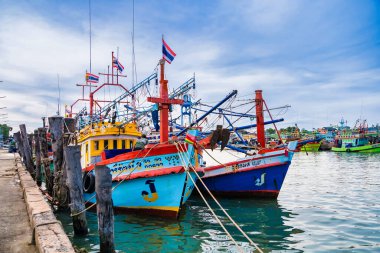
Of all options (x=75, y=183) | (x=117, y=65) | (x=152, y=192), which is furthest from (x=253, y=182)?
(x=117, y=65)

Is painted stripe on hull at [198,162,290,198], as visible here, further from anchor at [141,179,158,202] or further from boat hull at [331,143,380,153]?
boat hull at [331,143,380,153]

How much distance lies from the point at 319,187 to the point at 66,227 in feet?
45.0

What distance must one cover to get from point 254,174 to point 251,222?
370cm

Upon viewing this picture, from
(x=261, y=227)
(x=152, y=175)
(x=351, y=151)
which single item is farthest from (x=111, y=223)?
(x=351, y=151)

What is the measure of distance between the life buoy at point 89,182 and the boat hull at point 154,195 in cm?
110

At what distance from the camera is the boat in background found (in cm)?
1327

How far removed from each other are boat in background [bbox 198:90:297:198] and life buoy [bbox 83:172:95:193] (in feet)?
17.2

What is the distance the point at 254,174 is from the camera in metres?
13.7

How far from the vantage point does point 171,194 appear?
31.0 ft

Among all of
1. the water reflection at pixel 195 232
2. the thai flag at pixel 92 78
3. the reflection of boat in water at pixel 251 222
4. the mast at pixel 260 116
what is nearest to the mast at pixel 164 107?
the water reflection at pixel 195 232

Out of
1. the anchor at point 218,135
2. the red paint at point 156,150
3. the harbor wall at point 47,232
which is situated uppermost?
the anchor at point 218,135

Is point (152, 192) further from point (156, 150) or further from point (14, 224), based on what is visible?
point (14, 224)

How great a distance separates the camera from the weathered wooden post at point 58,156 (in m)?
10.3

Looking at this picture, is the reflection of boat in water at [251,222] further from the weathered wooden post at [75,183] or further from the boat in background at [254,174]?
the weathered wooden post at [75,183]
